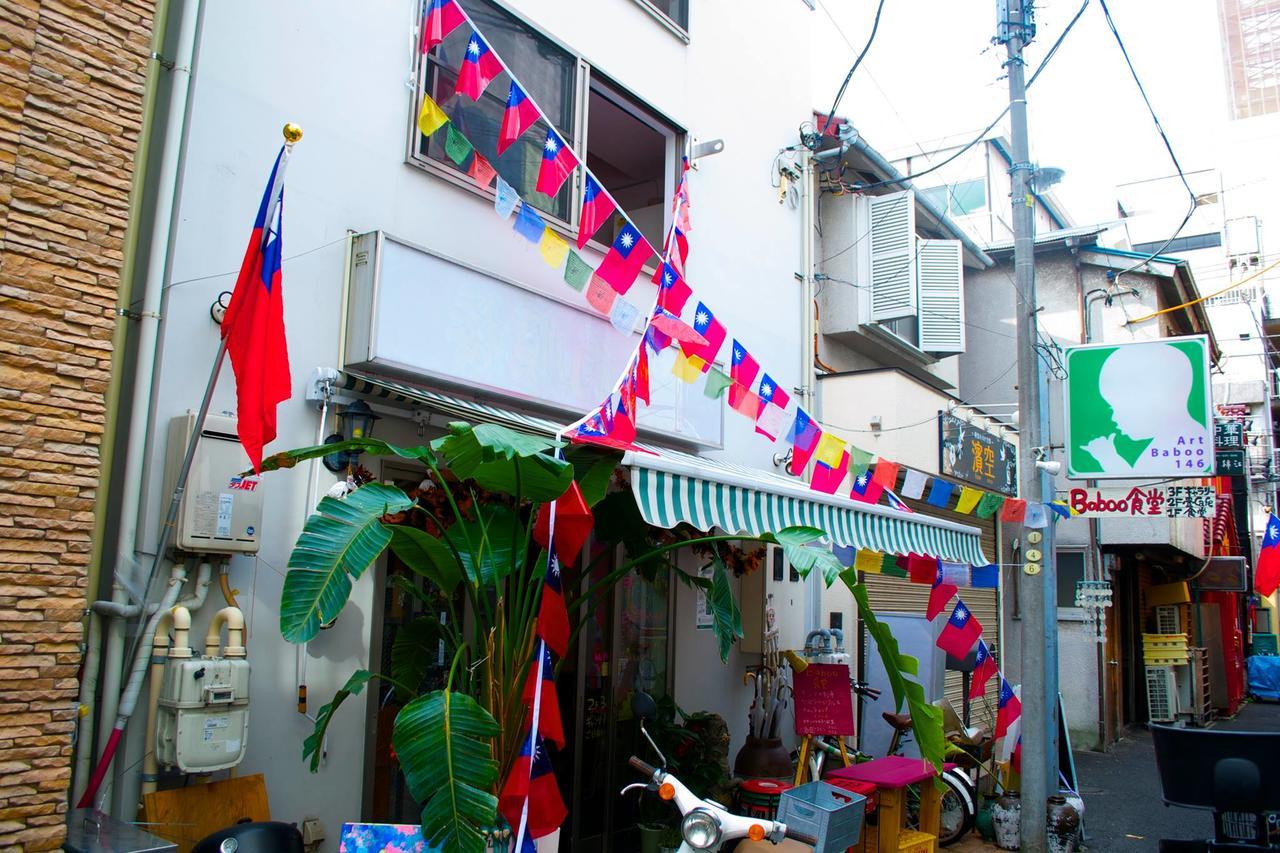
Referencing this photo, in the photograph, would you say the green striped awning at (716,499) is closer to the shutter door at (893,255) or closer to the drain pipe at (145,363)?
the drain pipe at (145,363)

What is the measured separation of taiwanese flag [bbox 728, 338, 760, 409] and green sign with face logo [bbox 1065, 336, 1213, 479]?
154 inches

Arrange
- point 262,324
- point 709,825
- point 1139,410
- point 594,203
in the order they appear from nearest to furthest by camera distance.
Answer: point 262,324 < point 709,825 < point 594,203 < point 1139,410

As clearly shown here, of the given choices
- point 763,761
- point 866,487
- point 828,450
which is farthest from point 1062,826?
point 828,450

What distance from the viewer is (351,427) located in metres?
6.29

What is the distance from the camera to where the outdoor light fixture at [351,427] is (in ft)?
20.4

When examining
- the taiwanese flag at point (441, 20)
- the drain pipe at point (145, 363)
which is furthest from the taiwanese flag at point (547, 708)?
the taiwanese flag at point (441, 20)

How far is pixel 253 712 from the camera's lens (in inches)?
220

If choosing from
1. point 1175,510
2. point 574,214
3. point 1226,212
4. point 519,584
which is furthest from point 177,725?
point 1226,212

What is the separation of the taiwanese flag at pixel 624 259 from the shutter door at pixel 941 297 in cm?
806

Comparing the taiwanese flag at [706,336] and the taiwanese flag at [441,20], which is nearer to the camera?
the taiwanese flag at [441,20]

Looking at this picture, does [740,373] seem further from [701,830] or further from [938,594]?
[701,830]

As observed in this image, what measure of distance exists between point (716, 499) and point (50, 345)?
3678mm

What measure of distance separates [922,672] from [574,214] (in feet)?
21.4

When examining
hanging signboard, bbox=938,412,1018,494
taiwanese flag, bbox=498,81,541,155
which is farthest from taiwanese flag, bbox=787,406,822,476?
hanging signboard, bbox=938,412,1018,494
